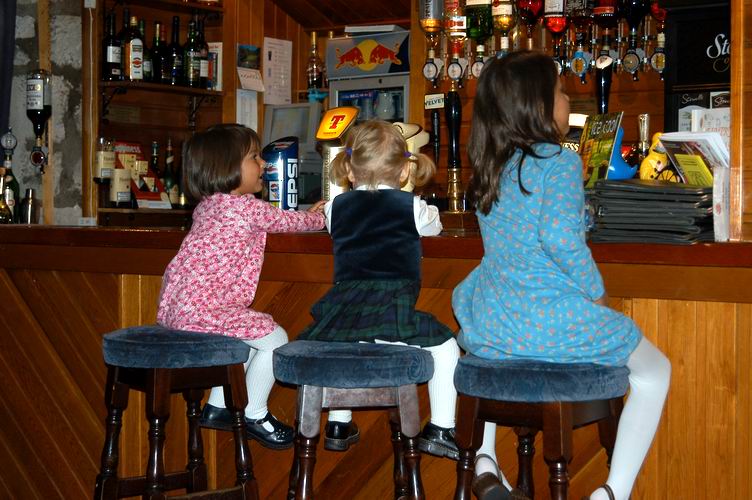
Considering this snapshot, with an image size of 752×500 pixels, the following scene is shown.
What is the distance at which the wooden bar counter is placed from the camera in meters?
2.26

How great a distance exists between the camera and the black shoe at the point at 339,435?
8.71ft

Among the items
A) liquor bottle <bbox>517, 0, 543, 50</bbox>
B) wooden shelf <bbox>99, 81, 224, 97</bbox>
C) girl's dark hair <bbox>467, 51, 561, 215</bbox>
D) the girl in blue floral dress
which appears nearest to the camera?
the girl in blue floral dress

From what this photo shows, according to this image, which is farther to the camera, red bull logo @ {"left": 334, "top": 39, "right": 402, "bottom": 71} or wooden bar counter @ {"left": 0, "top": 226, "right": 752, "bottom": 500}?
red bull logo @ {"left": 334, "top": 39, "right": 402, "bottom": 71}

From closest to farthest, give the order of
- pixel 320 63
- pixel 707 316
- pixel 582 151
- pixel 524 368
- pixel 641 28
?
1. pixel 524 368
2. pixel 707 316
3. pixel 582 151
4. pixel 641 28
5. pixel 320 63

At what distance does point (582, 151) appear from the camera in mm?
2746

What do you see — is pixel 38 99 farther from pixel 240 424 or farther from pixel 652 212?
pixel 652 212

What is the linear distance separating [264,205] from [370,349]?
71cm

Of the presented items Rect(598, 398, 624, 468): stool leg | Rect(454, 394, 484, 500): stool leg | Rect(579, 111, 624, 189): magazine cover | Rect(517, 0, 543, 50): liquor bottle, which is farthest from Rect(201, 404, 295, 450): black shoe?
Rect(517, 0, 543, 50): liquor bottle

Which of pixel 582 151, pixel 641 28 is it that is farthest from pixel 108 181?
pixel 582 151

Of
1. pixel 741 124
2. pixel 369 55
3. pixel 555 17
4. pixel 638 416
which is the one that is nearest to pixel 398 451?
pixel 638 416

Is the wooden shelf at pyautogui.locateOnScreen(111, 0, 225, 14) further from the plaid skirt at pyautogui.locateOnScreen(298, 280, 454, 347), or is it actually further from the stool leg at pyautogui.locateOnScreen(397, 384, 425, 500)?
the stool leg at pyautogui.locateOnScreen(397, 384, 425, 500)

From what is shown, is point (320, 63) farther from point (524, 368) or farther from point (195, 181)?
point (524, 368)

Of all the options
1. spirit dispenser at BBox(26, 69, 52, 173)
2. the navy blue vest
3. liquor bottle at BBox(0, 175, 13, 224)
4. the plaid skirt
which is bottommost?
the plaid skirt

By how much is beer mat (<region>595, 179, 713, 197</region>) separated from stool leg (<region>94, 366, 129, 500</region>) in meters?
1.35
